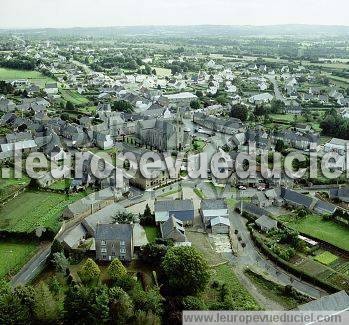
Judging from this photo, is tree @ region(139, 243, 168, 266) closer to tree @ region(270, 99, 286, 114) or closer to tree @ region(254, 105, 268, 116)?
tree @ region(254, 105, 268, 116)

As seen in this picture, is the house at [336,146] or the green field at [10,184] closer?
the green field at [10,184]

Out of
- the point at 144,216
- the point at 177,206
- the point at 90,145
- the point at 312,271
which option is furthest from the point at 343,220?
the point at 90,145

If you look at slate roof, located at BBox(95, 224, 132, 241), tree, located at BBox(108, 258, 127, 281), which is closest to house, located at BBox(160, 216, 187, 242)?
slate roof, located at BBox(95, 224, 132, 241)

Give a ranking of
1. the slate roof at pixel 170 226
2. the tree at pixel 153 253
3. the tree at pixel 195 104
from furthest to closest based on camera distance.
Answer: the tree at pixel 195 104, the slate roof at pixel 170 226, the tree at pixel 153 253

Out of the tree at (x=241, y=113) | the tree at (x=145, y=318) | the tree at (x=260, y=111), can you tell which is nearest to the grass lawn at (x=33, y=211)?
the tree at (x=145, y=318)

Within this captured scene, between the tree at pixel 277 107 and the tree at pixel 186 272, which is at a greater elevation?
the tree at pixel 277 107

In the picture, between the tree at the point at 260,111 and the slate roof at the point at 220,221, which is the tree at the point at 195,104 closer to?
the tree at the point at 260,111
